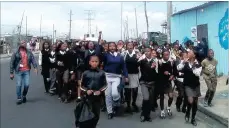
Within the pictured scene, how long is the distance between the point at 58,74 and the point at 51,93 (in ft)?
4.56

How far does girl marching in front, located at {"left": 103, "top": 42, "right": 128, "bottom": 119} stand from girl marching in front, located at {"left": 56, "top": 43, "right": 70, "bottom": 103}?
2215mm

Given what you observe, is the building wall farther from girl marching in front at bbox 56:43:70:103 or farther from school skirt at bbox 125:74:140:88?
girl marching in front at bbox 56:43:70:103

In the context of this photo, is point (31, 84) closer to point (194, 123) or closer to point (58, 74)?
point (58, 74)

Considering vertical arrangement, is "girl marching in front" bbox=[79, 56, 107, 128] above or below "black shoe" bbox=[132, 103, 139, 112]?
above

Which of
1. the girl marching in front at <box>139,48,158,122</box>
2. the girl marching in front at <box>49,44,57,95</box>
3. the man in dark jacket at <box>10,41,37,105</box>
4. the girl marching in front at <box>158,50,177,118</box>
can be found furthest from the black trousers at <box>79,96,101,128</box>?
the girl marching in front at <box>49,44,57,95</box>

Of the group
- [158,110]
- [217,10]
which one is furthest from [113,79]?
[217,10]

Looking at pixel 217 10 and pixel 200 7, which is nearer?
pixel 217 10

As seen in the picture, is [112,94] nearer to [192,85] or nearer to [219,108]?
[192,85]

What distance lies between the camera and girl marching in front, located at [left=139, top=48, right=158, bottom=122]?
908 centimetres

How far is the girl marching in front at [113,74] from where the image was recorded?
941cm

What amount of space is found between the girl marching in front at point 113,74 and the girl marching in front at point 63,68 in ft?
7.27

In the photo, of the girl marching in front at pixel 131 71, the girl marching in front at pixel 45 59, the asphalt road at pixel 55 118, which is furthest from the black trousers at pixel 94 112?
the girl marching in front at pixel 45 59

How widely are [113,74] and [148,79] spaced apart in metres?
0.88

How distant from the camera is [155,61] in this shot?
9352 millimetres
